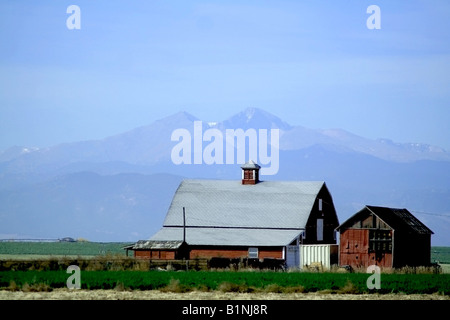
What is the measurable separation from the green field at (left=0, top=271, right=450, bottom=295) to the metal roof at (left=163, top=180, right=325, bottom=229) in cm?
1994

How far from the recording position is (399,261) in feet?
196

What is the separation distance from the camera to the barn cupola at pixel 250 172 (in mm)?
74188

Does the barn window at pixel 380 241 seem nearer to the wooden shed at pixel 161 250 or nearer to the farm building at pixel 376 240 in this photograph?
the farm building at pixel 376 240

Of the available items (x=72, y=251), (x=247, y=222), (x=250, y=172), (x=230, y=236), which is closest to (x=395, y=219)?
(x=230, y=236)

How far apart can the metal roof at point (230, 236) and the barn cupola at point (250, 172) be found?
722cm

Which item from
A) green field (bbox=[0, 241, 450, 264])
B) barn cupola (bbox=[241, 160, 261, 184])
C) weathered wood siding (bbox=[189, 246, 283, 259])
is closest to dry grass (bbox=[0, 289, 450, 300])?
weathered wood siding (bbox=[189, 246, 283, 259])

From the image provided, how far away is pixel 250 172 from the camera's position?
245ft

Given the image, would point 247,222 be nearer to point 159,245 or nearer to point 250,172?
point 250,172

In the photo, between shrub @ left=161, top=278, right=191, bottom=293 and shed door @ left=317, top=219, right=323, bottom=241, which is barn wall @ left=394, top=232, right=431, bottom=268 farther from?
shrub @ left=161, top=278, right=191, bottom=293

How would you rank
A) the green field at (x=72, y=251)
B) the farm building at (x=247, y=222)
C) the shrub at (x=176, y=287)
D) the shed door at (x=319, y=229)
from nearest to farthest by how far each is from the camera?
the shrub at (x=176, y=287), the farm building at (x=247, y=222), the shed door at (x=319, y=229), the green field at (x=72, y=251)

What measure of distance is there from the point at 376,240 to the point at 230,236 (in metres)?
10.5

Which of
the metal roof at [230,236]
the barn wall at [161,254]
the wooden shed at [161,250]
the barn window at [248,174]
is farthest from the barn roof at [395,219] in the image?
the barn window at [248,174]
